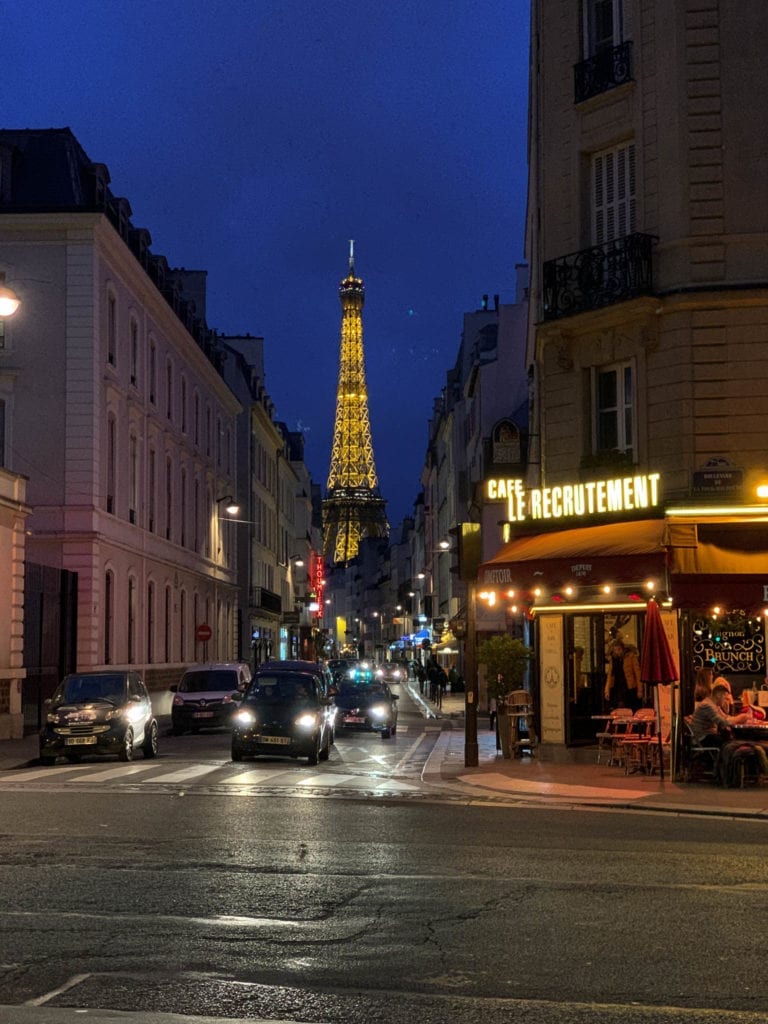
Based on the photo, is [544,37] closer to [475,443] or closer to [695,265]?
[695,265]

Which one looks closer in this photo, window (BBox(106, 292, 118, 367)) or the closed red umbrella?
the closed red umbrella

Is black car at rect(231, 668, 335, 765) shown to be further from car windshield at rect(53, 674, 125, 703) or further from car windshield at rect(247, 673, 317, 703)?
car windshield at rect(53, 674, 125, 703)

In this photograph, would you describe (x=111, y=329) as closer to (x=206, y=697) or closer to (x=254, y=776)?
(x=206, y=697)

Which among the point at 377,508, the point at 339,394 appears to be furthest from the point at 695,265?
the point at 377,508

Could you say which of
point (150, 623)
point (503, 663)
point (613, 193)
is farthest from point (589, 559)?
point (150, 623)

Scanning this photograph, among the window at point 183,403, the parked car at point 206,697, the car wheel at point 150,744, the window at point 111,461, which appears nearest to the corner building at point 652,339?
the car wheel at point 150,744

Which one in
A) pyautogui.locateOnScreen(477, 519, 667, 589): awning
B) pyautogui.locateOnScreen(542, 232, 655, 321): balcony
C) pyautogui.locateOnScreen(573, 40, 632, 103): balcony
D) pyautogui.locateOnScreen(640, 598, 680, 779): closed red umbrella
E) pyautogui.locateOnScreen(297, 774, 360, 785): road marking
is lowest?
pyautogui.locateOnScreen(297, 774, 360, 785): road marking

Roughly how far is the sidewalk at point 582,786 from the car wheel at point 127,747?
531 centimetres

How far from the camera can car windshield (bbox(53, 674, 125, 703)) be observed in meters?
25.3

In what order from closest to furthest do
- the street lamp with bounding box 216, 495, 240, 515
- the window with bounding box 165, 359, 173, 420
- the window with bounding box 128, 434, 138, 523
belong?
the window with bounding box 128, 434, 138, 523 < the window with bounding box 165, 359, 173, 420 < the street lamp with bounding box 216, 495, 240, 515

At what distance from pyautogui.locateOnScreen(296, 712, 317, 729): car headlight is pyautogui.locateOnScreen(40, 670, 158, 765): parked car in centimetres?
316

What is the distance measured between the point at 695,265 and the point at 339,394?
152321 millimetres

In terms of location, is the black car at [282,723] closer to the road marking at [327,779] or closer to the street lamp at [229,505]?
the road marking at [327,779]

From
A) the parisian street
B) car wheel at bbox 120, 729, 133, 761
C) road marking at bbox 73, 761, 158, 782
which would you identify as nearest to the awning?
the parisian street
